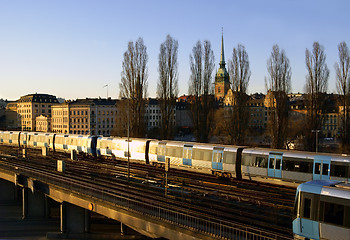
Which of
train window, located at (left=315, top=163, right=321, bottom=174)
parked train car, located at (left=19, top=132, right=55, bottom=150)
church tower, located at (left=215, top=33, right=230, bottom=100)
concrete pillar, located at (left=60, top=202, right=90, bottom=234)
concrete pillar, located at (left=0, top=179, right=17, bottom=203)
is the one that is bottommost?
concrete pillar, located at (left=0, top=179, right=17, bottom=203)

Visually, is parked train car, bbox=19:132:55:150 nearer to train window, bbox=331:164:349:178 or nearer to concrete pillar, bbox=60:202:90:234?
concrete pillar, bbox=60:202:90:234

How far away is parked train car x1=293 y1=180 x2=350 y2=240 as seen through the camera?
1339cm

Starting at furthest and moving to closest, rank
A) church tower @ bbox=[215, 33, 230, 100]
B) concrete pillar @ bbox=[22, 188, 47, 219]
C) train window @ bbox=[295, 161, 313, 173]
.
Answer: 1. church tower @ bbox=[215, 33, 230, 100]
2. concrete pillar @ bbox=[22, 188, 47, 219]
3. train window @ bbox=[295, 161, 313, 173]

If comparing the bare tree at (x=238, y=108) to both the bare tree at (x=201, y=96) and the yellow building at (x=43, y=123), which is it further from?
the yellow building at (x=43, y=123)

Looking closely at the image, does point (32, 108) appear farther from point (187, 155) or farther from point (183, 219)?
point (183, 219)

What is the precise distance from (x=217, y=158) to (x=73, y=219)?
40.8 feet

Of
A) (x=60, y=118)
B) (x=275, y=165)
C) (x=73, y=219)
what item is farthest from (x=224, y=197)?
(x=60, y=118)

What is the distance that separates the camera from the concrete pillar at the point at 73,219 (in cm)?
2972

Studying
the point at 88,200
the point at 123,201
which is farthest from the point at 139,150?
the point at 123,201

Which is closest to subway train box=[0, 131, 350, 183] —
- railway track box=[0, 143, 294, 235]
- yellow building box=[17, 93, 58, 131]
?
railway track box=[0, 143, 294, 235]

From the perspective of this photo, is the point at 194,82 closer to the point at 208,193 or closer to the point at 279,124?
the point at 279,124

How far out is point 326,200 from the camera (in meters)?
14.0

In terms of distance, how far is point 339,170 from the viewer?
22312 mm

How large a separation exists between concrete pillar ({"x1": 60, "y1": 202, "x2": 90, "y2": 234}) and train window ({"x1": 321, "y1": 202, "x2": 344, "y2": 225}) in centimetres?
2073
